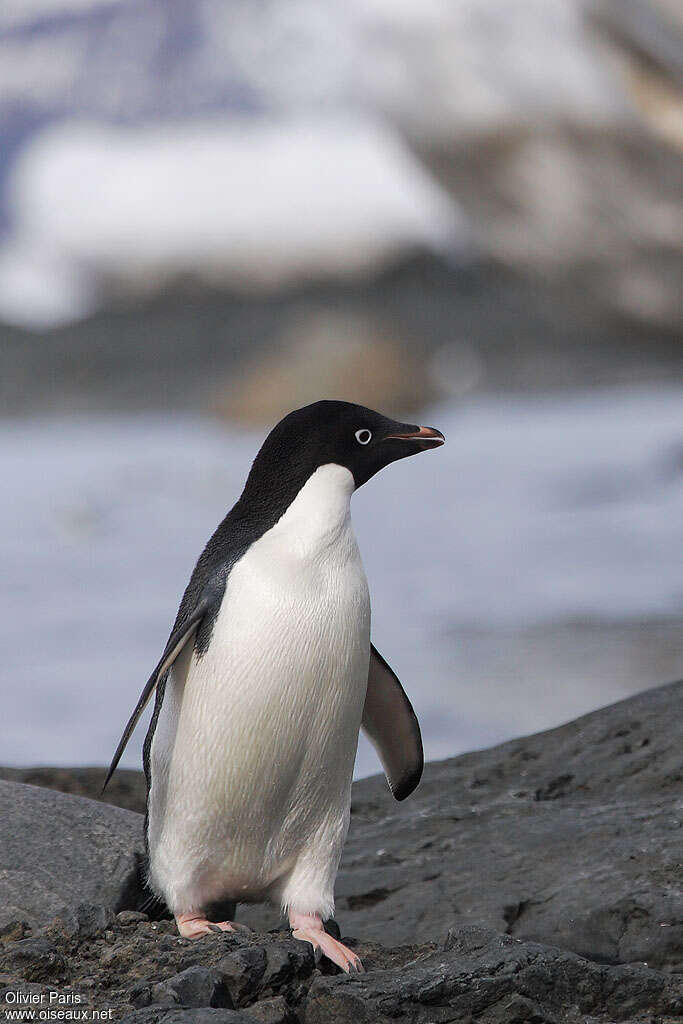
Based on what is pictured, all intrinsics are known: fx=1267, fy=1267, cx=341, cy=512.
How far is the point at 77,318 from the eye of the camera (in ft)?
29.2

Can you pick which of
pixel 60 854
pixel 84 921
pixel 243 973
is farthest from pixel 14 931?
pixel 243 973

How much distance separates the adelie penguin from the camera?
1.50 m

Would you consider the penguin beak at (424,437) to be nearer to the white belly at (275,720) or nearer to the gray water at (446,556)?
the white belly at (275,720)

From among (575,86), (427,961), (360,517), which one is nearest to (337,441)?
(427,961)

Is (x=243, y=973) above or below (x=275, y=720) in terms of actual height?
below

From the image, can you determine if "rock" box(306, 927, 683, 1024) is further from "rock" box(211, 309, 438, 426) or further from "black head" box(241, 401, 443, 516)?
"rock" box(211, 309, 438, 426)

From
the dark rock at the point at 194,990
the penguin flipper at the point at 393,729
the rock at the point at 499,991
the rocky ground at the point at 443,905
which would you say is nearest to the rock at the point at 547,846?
the rocky ground at the point at 443,905

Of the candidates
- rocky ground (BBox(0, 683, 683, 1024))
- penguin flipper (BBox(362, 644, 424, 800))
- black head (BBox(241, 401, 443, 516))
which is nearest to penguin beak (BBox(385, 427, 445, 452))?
black head (BBox(241, 401, 443, 516))

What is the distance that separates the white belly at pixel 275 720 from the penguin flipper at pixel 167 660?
0.03m

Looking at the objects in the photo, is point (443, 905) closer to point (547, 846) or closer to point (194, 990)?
point (547, 846)

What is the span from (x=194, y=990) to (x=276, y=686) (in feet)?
1.37

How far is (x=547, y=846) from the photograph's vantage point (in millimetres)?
1765

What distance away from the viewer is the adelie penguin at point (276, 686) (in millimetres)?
1500

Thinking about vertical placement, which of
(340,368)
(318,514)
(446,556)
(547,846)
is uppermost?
(340,368)
